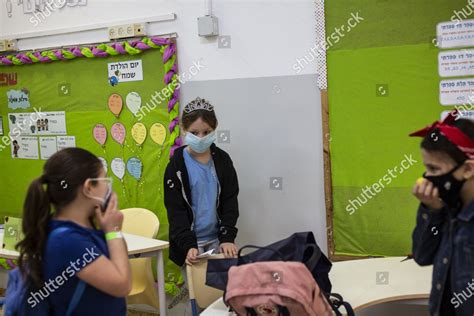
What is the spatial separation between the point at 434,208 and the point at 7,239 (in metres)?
2.34

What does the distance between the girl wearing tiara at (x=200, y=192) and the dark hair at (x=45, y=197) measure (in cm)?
118

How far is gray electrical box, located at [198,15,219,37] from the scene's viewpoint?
327 cm

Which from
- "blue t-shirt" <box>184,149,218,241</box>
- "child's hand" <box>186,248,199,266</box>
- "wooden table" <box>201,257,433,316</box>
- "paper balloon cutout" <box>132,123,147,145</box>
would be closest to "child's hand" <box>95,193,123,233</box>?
"wooden table" <box>201,257,433,316</box>

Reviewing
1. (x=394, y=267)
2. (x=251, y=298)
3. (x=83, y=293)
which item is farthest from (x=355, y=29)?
(x=83, y=293)

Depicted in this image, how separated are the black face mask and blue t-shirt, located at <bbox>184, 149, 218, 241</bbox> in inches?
58.6

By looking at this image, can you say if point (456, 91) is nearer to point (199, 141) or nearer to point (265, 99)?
point (265, 99)

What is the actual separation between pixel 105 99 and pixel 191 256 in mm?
1673

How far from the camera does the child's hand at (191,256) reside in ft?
8.45

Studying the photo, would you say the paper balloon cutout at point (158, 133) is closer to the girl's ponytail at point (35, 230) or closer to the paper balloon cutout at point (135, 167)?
the paper balloon cutout at point (135, 167)

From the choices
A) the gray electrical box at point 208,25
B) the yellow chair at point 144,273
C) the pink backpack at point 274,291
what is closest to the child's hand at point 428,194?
the pink backpack at point 274,291

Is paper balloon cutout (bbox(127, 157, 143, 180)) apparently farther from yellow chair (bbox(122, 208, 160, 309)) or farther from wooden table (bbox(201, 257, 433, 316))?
wooden table (bbox(201, 257, 433, 316))

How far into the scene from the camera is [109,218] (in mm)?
1670

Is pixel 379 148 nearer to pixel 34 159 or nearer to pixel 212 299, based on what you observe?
pixel 212 299

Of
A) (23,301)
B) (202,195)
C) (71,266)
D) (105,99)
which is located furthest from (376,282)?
(105,99)
